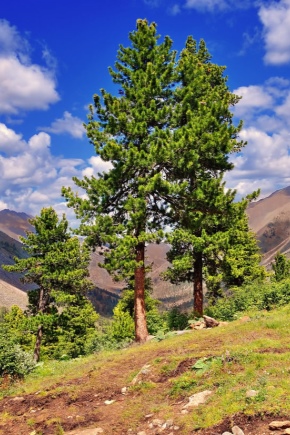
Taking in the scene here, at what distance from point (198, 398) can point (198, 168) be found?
46.0 ft

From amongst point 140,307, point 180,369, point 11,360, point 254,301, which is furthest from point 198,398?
point 254,301

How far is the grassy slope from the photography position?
7.79 metres

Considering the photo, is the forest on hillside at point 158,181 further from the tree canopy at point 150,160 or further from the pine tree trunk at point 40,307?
the pine tree trunk at point 40,307

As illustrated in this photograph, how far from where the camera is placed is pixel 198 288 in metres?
23.9

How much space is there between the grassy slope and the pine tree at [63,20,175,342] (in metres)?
5.88

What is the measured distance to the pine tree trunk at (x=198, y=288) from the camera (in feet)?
77.2

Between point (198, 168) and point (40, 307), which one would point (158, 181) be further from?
point (40, 307)

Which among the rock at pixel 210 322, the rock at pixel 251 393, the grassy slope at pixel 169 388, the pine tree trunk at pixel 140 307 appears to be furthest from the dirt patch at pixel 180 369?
the pine tree trunk at pixel 140 307

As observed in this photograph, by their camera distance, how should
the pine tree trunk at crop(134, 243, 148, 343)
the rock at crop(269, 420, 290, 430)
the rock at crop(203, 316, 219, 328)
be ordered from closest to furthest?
the rock at crop(269, 420, 290, 430), the rock at crop(203, 316, 219, 328), the pine tree trunk at crop(134, 243, 148, 343)

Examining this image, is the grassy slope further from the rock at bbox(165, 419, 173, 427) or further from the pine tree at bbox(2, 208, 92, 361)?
the pine tree at bbox(2, 208, 92, 361)

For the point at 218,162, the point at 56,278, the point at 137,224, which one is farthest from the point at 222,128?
the point at 56,278

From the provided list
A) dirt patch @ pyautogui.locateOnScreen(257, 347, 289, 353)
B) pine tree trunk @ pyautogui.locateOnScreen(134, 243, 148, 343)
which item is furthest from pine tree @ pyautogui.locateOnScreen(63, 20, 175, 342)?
dirt patch @ pyautogui.locateOnScreen(257, 347, 289, 353)

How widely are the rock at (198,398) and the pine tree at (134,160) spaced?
10241mm

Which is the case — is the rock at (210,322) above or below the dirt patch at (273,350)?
below
